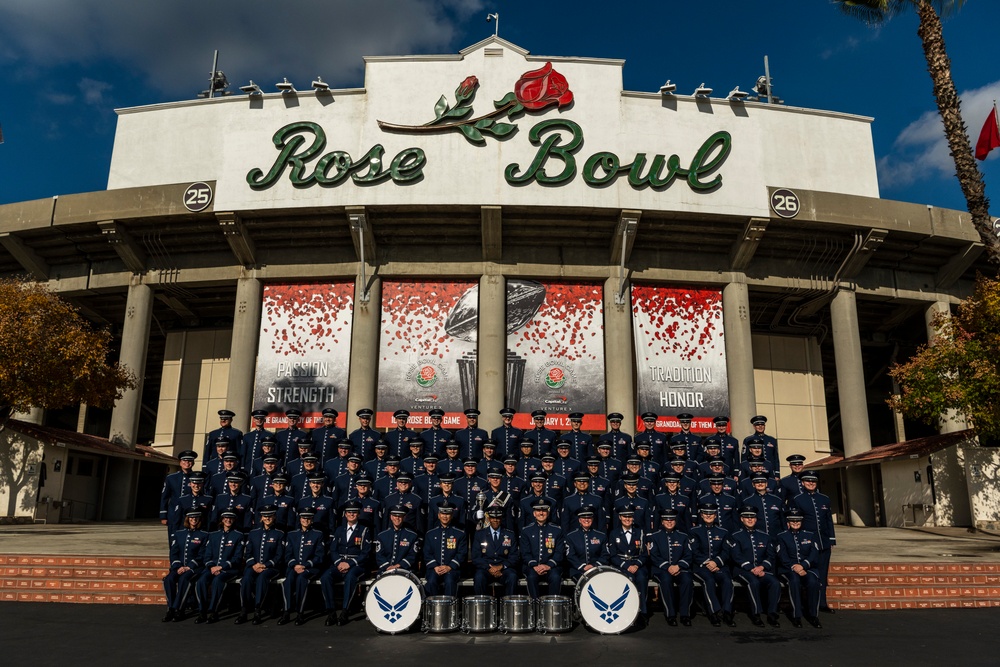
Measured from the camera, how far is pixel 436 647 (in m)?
8.15

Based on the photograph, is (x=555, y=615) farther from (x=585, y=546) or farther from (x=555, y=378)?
(x=555, y=378)

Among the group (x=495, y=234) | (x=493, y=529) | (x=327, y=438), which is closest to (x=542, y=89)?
(x=495, y=234)

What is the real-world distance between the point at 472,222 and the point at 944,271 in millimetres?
18393

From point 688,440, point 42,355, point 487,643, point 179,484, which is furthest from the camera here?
point 42,355

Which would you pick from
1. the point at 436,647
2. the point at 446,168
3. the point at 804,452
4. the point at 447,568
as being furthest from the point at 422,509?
the point at 804,452

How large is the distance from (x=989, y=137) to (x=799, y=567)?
15.0 m

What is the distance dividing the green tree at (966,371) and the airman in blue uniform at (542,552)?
42.9 ft

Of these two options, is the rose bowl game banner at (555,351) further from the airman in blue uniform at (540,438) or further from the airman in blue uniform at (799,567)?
the airman in blue uniform at (799,567)

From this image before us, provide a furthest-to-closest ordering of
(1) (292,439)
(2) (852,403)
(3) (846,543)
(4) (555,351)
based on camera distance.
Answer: (2) (852,403)
(4) (555,351)
(3) (846,543)
(1) (292,439)

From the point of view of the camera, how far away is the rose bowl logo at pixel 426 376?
81.4 ft

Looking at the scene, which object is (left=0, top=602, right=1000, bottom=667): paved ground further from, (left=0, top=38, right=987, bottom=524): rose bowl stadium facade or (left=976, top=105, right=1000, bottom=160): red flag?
(left=0, top=38, right=987, bottom=524): rose bowl stadium facade

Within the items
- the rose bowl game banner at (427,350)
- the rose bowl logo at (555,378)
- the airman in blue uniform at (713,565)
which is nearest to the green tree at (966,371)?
the rose bowl logo at (555,378)

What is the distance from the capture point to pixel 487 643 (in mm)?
8398

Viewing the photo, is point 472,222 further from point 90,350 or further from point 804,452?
point 804,452
